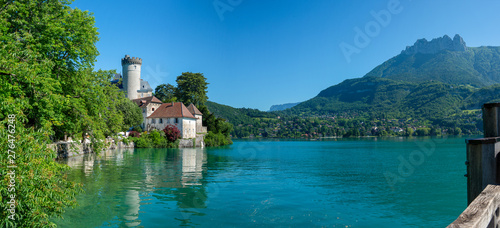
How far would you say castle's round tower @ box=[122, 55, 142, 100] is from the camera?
89.4 metres

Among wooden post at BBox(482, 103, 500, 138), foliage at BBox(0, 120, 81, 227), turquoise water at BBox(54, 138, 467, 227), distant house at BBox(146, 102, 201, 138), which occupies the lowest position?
turquoise water at BBox(54, 138, 467, 227)

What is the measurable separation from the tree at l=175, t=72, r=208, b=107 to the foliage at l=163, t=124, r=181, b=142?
16.2m

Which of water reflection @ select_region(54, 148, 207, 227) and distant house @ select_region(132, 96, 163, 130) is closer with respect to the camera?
water reflection @ select_region(54, 148, 207, 227)

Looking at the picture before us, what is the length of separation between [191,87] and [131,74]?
810 inches

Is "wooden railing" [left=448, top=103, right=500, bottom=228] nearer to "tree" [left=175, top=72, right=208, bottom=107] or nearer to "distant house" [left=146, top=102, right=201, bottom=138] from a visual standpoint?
"distant house" [left=146, top=102, right=201, bottom=138]

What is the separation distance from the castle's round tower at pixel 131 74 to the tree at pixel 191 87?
16.3 meters

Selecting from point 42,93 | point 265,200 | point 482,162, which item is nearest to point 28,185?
point 42,93

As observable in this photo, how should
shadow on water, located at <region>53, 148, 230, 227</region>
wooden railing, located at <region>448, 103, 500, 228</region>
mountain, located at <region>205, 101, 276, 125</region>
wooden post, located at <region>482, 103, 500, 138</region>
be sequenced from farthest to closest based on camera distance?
mountain, located at <region>205, 101, 276, 125</region> → shadow on water, located at <region>53, 148, 230, 227</region> → wooden post, located at <region>482, 103, 500, 138</region> → wooden railing, located at <region>448, 103, 500, 228</region>

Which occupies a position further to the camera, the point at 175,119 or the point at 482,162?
the point at 175,119

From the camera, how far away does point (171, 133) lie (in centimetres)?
6338

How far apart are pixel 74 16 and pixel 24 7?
7.88ft

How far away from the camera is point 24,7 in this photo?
1673 cm

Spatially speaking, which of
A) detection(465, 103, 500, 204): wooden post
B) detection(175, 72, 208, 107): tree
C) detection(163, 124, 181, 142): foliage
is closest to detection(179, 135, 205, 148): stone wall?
detection(163, 124, 181, 142): foliage

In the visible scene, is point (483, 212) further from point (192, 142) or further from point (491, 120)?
point (192, 142)
